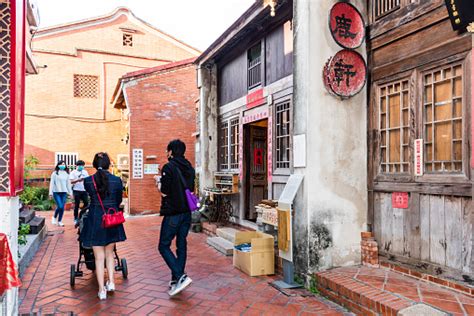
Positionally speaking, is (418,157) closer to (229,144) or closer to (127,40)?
(229,144)

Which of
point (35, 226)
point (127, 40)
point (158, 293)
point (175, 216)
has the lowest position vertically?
point (158, 293)

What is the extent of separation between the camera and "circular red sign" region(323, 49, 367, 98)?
489 cm

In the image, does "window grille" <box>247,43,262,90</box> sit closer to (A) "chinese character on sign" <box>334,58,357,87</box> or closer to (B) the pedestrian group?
(A) "chinese character on sign" <box>334,58,357,87</box>

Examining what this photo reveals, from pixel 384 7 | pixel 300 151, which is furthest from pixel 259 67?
pixel 300 151

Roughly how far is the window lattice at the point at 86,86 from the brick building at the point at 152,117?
19.3 feet

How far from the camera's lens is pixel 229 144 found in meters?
9.03

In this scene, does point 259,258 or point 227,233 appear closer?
point 259,258

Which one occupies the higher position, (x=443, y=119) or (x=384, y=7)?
(x=384, y=7)

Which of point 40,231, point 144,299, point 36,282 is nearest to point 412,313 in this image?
point 144,299

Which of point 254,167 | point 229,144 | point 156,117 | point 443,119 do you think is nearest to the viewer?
point 443,119

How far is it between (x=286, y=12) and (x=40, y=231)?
21.3 ft

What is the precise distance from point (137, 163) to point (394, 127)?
936 centimetres

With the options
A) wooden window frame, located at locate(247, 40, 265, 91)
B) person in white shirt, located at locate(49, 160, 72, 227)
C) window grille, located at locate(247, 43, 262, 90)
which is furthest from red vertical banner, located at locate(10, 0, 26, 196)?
person in white shirt, located at locate(49, 160, 72, 227)

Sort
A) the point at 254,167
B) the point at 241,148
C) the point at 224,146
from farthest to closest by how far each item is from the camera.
→ 1. the point at 224,146
2. the point at 254,167
3. the point at 241,148
